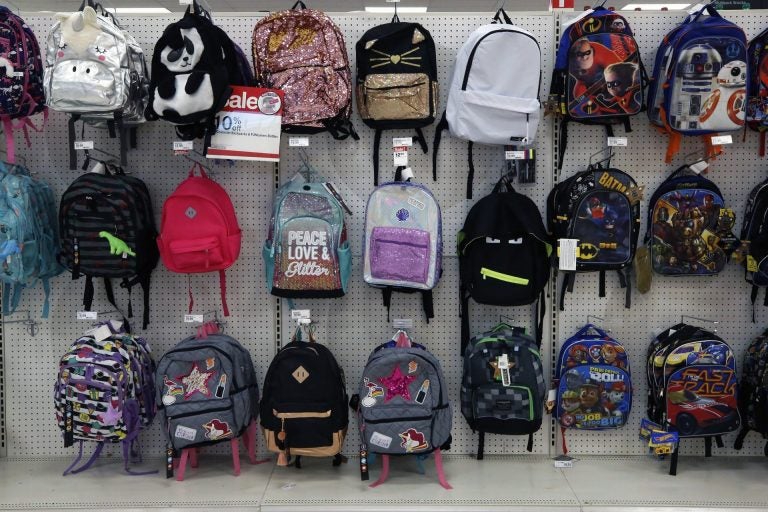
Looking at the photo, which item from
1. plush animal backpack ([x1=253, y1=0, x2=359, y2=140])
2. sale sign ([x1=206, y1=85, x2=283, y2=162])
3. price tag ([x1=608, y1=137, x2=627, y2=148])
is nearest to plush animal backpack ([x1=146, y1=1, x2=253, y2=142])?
sale sign ([x1=206, y1=85, x2=283, y2=162])

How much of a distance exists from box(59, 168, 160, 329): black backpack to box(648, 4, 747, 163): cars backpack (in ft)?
7.56

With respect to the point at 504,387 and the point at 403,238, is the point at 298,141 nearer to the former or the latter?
the point at 403,238

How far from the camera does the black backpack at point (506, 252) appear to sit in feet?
8.48

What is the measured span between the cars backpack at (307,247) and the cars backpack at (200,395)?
15.3 inches

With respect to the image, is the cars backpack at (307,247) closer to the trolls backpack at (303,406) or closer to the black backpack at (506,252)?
the trolls backpack at (303,406)

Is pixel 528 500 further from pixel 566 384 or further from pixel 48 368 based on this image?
pixel 48 368

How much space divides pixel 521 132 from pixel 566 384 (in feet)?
3.72

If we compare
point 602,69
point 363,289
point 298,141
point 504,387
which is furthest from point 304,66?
point 504,387

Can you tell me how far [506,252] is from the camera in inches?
102

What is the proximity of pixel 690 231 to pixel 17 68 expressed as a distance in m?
2.92

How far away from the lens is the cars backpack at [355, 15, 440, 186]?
2.57 m

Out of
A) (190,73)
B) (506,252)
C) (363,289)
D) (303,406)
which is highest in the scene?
(190,73)

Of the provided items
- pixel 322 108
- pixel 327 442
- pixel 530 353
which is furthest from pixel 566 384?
pixel 322 108

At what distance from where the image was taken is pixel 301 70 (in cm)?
252
